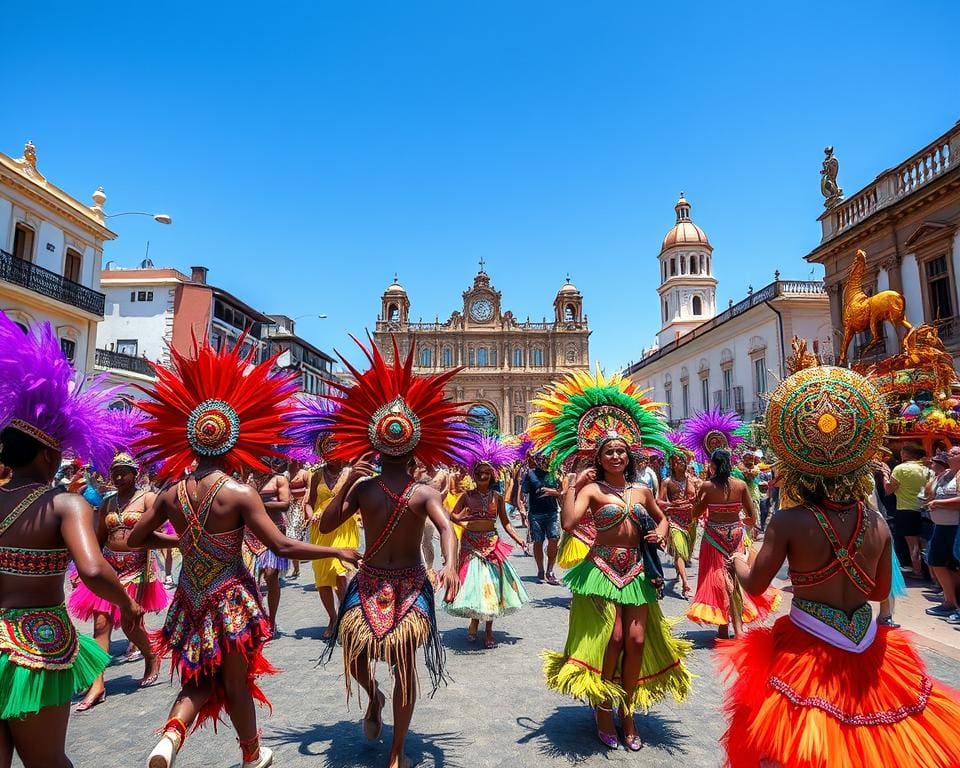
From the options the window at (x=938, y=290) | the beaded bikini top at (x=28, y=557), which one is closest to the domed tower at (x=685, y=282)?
the window at (x=938, y=290)

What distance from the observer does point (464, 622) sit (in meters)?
7.02

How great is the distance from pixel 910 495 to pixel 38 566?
934cm

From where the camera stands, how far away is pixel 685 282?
48.5 m

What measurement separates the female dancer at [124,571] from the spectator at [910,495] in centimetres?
827

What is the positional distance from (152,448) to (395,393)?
1.41 metres

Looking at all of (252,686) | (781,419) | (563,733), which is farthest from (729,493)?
(252,686)

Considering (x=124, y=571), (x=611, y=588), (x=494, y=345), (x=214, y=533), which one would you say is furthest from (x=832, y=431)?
(x=494, y=345)

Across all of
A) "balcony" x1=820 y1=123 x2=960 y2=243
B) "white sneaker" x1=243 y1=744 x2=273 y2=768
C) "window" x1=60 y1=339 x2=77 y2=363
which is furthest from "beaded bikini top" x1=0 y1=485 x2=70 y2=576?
"window" x1=60 y1=339 x2=77 y2=363

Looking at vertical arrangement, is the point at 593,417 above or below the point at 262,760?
above

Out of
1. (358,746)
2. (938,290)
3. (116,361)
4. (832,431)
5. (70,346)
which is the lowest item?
(358,746)

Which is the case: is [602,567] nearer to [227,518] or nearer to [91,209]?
[227,518]

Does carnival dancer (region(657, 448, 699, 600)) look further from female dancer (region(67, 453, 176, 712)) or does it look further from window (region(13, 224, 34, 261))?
window (region(13, 224, 34, 261))

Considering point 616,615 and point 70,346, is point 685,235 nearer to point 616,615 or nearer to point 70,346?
point 70,346

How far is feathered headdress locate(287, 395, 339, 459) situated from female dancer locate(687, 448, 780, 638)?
3.50 meters
